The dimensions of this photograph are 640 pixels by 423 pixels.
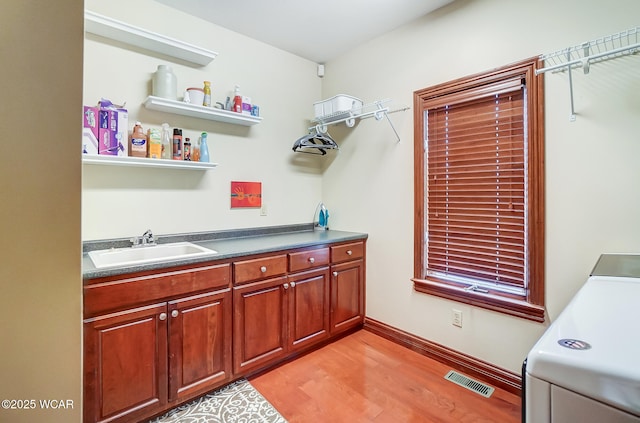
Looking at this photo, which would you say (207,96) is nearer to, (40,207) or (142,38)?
(142,38)

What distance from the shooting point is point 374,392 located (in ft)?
6.37

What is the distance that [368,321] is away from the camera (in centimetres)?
283

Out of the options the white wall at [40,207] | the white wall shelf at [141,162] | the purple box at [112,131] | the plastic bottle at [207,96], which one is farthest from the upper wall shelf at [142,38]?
the white wall at [40,207]

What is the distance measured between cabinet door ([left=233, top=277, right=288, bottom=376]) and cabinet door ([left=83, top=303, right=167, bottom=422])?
0.45 m

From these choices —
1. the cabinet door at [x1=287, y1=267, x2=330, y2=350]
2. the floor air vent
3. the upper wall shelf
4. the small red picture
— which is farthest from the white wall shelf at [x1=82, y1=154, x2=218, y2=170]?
the floor air vent

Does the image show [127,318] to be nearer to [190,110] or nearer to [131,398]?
[131,398]

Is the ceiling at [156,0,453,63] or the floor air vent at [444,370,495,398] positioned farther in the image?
the ceiling at [156,0,453,63]

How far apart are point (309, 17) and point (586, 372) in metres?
2.67

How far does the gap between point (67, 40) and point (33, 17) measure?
2.9 inches

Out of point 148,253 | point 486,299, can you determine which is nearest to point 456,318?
point 486,299

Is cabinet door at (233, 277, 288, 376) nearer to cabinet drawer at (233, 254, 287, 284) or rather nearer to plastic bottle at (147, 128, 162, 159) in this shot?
cabinet drawer at (233, 254, 287, 284)

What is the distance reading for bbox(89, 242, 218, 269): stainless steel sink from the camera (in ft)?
5.77

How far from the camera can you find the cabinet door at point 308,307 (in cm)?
228

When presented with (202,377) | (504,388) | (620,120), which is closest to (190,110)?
(202,377)
